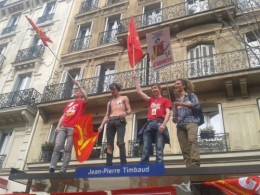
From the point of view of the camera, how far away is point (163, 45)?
7074mm

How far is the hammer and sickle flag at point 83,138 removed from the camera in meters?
6.93

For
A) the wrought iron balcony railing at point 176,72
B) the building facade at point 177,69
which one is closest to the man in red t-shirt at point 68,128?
the building facade at point 177,69

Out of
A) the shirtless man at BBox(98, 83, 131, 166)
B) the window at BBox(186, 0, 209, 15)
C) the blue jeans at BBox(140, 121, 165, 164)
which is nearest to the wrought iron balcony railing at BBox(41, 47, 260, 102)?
the window at BBox(186, 0, 209, 15)

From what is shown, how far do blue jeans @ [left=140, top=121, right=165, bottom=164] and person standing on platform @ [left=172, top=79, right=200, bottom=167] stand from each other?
1.47ft

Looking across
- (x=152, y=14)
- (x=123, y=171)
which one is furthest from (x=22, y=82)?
(x=123, y=171)

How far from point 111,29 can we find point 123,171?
11.9m

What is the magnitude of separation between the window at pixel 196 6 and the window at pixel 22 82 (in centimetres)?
990

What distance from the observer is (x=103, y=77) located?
12.7 meters

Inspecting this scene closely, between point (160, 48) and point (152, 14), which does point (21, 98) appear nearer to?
point (152, 14)

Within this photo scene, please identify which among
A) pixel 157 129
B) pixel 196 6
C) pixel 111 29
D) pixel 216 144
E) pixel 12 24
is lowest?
pixel 157 129

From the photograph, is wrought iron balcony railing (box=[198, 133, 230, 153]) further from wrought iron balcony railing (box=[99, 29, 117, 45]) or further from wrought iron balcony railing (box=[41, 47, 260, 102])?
wrought iron balcony railing (box=[99, 29, 117, 45])

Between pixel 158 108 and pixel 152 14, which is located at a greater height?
pixel 152 14

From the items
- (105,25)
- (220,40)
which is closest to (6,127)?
(105,25)

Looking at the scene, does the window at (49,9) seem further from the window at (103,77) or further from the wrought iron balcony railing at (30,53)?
the window at (103,77)
